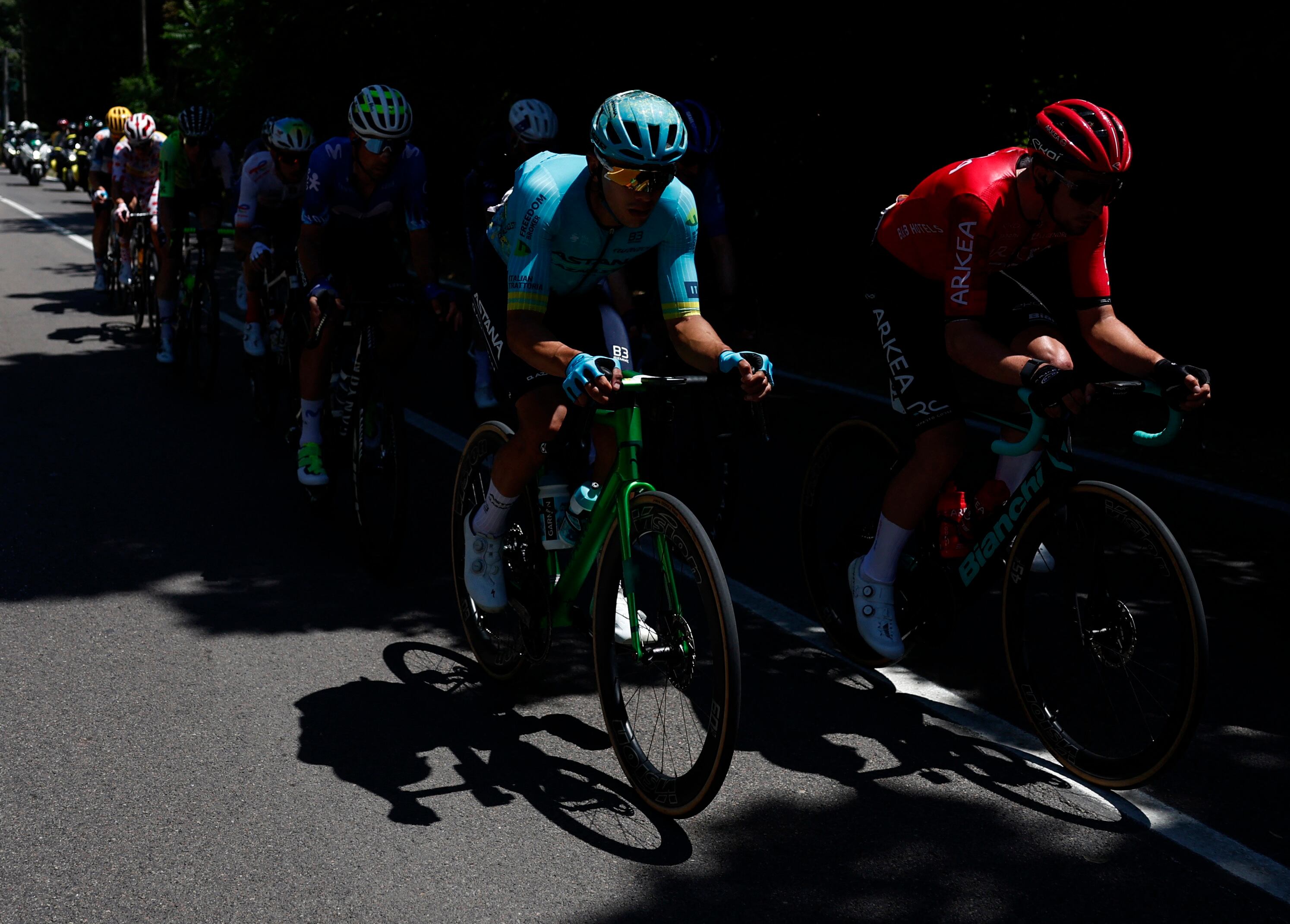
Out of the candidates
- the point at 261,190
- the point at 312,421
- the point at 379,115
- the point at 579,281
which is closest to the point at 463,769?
the point at 579,281

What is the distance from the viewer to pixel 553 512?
15.4 feet

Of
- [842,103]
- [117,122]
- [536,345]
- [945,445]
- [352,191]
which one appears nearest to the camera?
[536,345]

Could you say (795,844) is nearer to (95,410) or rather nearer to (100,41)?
(95,410)

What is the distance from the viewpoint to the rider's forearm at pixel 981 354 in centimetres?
432

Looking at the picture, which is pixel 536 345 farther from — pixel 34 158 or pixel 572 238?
pixel 34 158

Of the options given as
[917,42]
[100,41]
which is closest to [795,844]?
[917,42]

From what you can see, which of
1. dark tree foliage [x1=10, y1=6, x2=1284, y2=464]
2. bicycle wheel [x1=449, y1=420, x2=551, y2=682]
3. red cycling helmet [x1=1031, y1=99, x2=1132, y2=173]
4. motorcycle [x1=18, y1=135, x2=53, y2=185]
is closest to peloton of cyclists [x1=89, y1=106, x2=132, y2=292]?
dark tree foliage [x1=10, y1=6, x2=1284, y2=464]

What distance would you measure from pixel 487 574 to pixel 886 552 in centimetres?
141

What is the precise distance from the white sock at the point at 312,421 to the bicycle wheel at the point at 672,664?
3130 mm

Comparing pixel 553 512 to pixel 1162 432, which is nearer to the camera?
pixel 1162 432

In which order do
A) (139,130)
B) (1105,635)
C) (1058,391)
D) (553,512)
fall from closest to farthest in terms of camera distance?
1. (1058,391)
2. (1105,635)
3. (553,512)
4. (139,130)

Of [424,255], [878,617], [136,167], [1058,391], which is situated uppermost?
[136,167]

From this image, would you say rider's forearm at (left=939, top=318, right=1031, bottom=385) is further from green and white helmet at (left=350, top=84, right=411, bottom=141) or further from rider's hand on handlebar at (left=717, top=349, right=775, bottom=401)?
green and white helmet at (left=350, top=84, right=411, bottom=141)

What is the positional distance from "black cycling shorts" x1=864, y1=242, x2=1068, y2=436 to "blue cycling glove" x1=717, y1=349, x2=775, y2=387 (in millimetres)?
974
